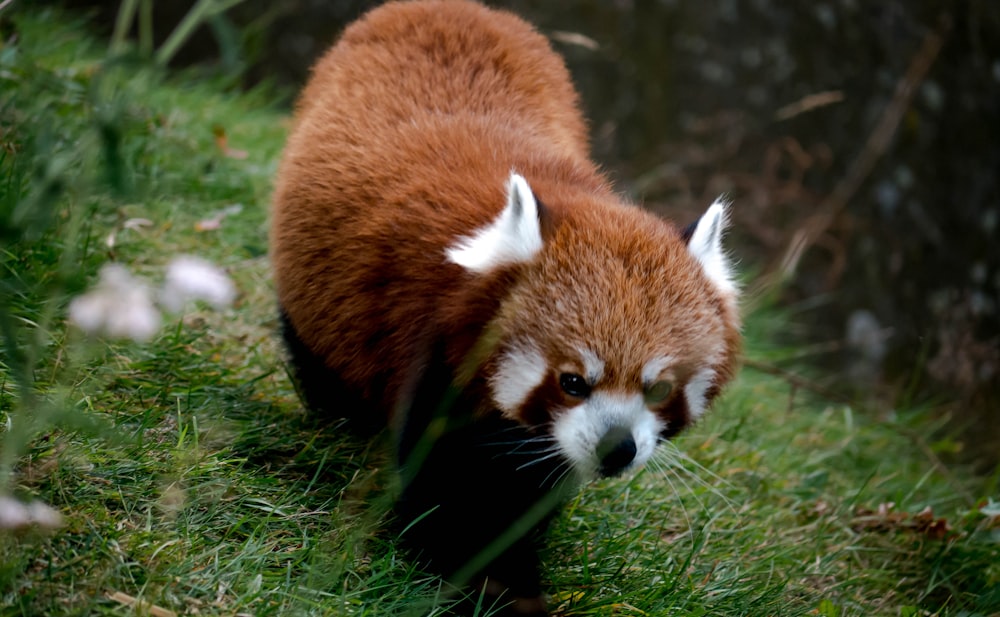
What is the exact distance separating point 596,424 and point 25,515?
135 centimetres

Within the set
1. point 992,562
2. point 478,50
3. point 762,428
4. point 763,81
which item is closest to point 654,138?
point 763,81

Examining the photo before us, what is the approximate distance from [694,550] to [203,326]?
1957 millimetres

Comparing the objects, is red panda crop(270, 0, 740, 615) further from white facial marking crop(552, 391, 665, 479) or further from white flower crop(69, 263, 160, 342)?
white flower crop(69, 263, 160, 342)

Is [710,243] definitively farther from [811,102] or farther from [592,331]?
[811,102]

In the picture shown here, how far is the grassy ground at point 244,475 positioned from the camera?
234 centimetres

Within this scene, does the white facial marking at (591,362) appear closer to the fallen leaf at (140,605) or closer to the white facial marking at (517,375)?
the white facial marking at (517,375)

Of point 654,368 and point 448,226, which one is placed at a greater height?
point 448,226

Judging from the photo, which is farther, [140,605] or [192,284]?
[140,605]

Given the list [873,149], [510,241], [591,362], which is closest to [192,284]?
[510,241]

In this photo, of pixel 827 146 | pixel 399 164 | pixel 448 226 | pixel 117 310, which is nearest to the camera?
pixel 117 310

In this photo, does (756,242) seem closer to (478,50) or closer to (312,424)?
(478,50)

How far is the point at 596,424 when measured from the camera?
98.3 inches

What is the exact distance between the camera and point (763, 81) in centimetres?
618

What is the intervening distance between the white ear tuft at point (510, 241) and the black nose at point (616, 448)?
52cm
